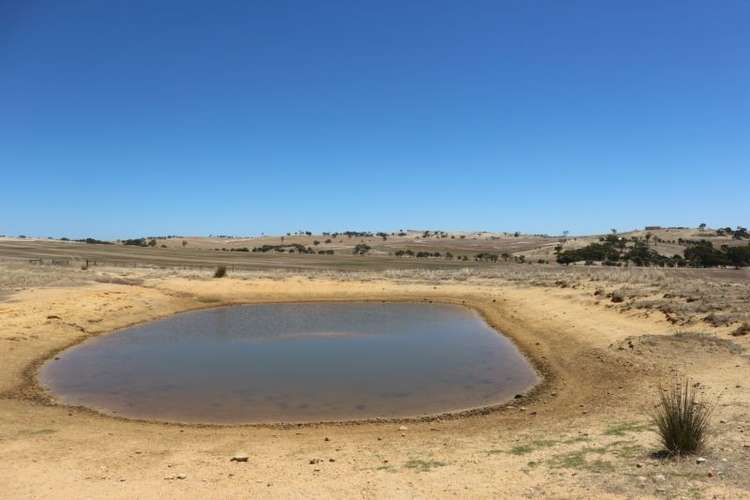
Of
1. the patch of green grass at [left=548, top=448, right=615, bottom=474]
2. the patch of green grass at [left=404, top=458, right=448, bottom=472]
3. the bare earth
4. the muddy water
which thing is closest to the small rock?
the bare earth

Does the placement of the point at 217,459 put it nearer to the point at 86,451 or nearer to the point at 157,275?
the point at 86,451

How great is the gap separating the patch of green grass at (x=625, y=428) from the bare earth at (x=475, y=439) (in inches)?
1.1

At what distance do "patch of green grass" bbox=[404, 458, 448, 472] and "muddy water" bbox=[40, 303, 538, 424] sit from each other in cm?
388

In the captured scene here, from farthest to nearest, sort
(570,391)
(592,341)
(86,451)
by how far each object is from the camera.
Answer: (592,341), (570,391), (86,451)

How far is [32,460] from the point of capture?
7625 mm

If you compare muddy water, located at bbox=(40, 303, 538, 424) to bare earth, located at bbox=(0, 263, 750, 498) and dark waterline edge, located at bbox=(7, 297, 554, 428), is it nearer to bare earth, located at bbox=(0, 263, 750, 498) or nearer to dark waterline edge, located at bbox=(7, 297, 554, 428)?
dark waterline edge, located at bbox=(7, 297, 554, 428)

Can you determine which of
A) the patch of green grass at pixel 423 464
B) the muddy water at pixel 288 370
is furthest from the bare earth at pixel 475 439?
the muddy water at pixel 288 370

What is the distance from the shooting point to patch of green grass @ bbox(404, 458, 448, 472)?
6909mm

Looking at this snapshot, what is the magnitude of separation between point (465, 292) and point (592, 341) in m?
16.1

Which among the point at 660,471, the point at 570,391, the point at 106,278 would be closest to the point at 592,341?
the point at 570,391

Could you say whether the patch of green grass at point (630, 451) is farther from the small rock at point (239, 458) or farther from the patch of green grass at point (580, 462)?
the small rock at point (239, 458)

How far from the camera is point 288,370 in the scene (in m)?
15.4

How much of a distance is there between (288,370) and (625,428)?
9.56 metres

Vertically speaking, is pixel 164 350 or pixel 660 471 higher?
pixel 660 471
